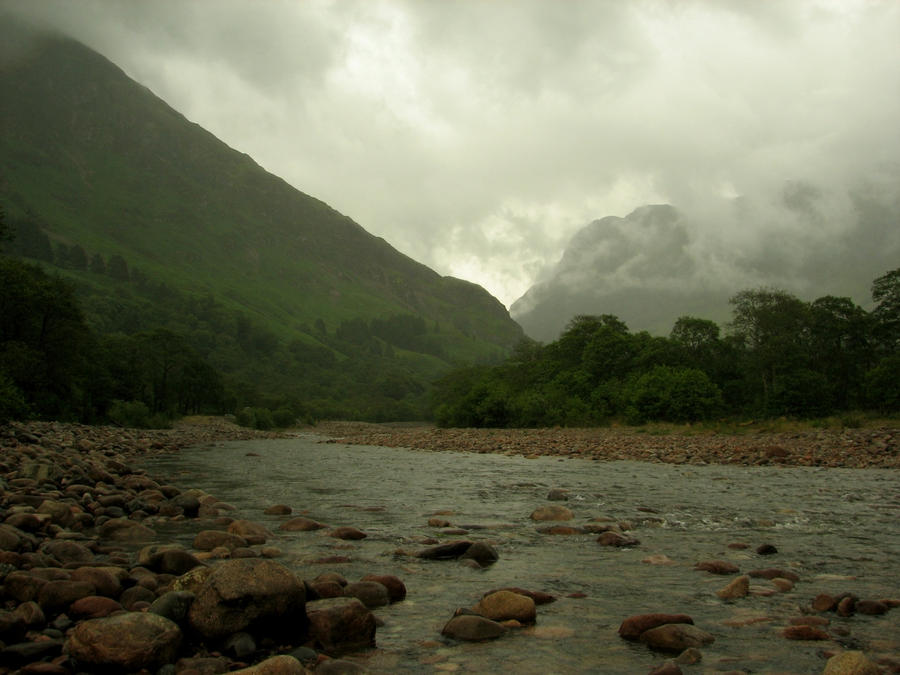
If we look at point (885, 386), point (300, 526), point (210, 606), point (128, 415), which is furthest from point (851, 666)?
point (128, 415)

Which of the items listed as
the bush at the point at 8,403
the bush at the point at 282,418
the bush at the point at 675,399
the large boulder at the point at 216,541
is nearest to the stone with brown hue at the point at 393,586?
the large boulder at the point at 216,541

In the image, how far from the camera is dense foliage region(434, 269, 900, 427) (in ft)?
163

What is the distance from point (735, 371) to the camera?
69.4m

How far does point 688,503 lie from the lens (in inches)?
493

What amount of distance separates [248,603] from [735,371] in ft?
242

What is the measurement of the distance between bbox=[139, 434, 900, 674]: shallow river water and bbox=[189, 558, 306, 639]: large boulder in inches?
31.0

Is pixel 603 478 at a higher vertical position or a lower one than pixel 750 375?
lower

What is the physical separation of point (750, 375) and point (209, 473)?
6274 centimetres

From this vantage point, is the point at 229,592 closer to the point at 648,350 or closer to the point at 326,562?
the point at 326,562

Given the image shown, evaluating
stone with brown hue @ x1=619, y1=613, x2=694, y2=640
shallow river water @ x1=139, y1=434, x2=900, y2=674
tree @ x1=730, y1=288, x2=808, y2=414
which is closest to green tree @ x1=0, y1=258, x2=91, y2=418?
shallow river water @ x1=139, y1=434, x2=900, y2=674

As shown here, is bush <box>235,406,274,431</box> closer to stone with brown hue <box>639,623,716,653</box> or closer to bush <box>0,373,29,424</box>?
bush <box>0,373,29,424</box>

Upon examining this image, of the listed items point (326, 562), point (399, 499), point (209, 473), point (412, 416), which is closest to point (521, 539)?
point (326, 562)

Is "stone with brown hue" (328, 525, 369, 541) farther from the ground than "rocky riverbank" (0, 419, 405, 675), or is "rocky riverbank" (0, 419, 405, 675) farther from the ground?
"rocky riverbank" (0, 419, 405, 675)

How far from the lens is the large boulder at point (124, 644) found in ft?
13.3
